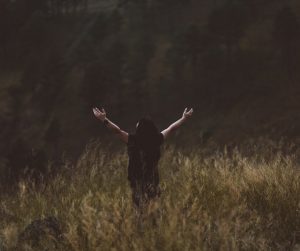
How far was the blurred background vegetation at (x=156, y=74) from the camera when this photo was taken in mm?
35250

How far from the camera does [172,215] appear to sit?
3518 mm

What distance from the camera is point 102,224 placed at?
3578 mm

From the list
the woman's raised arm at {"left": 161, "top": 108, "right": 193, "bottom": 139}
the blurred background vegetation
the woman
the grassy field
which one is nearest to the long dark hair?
the woman

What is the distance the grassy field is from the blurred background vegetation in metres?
20.8

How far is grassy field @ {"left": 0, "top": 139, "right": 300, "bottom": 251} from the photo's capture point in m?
3.45

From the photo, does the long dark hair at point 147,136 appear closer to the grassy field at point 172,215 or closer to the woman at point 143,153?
the woman at point 143,153

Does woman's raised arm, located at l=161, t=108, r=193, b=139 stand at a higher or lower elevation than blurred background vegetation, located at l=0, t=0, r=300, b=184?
higher

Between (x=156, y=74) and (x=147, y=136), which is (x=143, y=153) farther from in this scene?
(x=156, y=74)

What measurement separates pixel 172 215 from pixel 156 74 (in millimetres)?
40467

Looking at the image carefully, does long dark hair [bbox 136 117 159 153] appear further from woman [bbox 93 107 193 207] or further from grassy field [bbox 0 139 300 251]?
grassy field [bbox 0 139 300 251]

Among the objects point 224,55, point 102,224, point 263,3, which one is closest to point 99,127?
point 224,55

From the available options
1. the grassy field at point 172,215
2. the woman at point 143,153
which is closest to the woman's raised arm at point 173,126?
the woman at point 143,153

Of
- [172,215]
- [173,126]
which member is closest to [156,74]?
[173,126]

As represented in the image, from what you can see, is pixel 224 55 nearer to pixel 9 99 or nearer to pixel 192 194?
pixel 9 99
